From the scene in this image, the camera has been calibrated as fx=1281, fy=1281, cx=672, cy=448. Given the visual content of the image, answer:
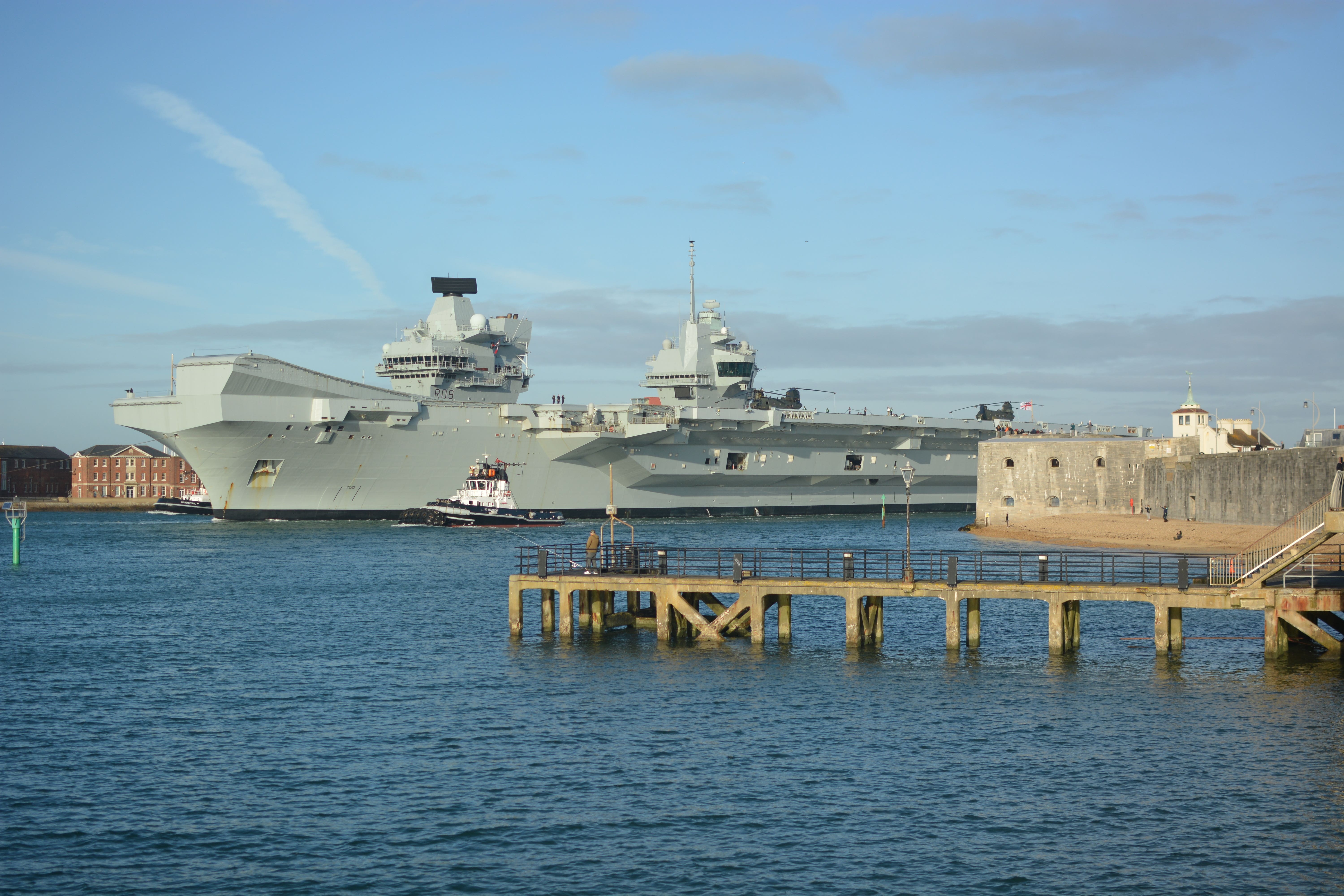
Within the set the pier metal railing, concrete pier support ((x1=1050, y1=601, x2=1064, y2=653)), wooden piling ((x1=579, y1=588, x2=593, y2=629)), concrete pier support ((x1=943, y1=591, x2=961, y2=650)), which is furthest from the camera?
wooden piling ((x1=579, y1=588, x2=593, y2=629))

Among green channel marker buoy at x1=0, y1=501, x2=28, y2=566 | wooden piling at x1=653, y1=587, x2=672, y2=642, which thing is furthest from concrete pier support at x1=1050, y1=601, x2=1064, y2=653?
green channel marker buoy at x1=0, y1=501, x2=28, y2=566

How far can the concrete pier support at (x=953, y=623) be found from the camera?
78.7 ft

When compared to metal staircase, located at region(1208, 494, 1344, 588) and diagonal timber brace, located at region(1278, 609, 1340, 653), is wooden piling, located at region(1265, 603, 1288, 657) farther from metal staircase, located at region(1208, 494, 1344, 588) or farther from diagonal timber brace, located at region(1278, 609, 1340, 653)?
metal staircase, located at region(1208, 494, 1344, 588)

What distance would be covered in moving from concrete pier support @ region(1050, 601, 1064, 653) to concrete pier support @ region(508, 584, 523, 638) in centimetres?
1048

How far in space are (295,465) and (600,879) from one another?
5042 centimetres

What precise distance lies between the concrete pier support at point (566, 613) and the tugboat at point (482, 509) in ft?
112

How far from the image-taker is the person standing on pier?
2627 centimetres

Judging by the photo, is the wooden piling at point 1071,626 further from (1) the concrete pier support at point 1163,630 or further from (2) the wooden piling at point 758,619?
(2) the wooden piling at point 758,619

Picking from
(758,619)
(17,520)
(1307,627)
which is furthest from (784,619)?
(17,520)

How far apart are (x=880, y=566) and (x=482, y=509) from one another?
1023 inches

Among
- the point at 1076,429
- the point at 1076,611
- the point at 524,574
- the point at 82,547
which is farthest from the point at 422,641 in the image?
the point at 1076,429

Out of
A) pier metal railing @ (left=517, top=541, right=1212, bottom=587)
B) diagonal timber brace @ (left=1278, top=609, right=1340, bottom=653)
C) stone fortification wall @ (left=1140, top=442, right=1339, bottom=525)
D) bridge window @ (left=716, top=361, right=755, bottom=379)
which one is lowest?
diagonal timber brace @ (left=1278, top=609, right=1340, bottom=653)

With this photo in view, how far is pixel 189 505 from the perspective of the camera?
85312 millimetres

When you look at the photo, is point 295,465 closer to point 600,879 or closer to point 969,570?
point 969,570
